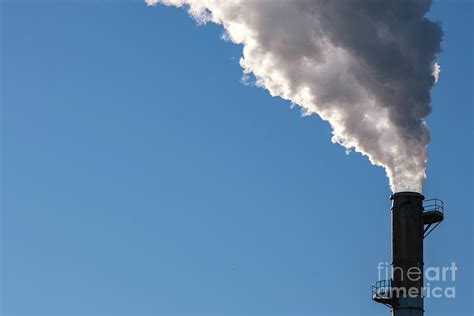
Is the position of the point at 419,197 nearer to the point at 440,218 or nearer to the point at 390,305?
the point at 440,218

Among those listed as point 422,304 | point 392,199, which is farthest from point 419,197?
point 422,304

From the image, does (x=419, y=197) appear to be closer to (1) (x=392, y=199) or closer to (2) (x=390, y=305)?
(1) (x=392, y=199)

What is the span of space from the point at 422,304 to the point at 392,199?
4838 mm

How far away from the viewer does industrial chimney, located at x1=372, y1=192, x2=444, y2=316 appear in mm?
57406

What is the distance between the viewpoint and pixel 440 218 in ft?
194

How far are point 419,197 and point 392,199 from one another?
117cm

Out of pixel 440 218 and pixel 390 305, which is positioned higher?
pixel 440 218

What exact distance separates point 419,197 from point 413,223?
1.38 meters

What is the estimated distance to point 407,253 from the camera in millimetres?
57844

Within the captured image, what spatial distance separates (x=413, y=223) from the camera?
5828 cm

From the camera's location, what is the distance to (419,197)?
59.0 meters

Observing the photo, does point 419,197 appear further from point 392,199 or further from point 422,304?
point 422,304

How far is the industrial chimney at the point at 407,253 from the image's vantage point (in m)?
57.4

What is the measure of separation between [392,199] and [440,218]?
7.38ft
